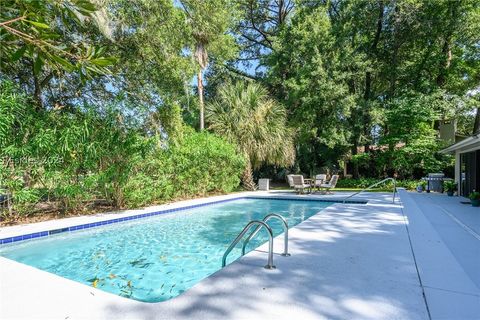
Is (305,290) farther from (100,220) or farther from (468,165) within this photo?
(468,165)

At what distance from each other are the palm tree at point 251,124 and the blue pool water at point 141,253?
24.4 feet

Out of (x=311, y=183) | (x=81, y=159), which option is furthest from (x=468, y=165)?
(x=81, y=159)

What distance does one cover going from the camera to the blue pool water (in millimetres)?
4219

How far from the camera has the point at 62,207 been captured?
8273 mm

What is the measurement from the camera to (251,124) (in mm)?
15539

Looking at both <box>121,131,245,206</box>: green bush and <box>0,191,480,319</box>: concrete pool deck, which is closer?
<box>0,191,480,319</box>: concrete pool deck

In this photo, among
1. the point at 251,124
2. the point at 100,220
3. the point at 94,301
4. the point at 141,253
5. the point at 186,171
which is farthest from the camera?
the point at 251,124

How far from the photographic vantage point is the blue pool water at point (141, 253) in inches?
166

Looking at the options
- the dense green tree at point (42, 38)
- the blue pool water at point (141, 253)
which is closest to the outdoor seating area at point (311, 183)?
Answer: the blue pool water at point (141, 253)

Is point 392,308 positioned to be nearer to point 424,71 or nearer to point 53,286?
point 53,286

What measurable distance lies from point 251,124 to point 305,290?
12.9 meters

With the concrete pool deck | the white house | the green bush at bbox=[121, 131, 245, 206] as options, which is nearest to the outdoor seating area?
the green bush at bbox=[121, 131, 245, 206]

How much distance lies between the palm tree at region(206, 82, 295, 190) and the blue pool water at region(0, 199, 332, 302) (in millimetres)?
7427

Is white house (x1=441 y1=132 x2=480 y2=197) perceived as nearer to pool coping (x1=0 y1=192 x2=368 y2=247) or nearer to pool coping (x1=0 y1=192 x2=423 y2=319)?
pool coping (x1=0 y1=192 x2=368 y2=247)
